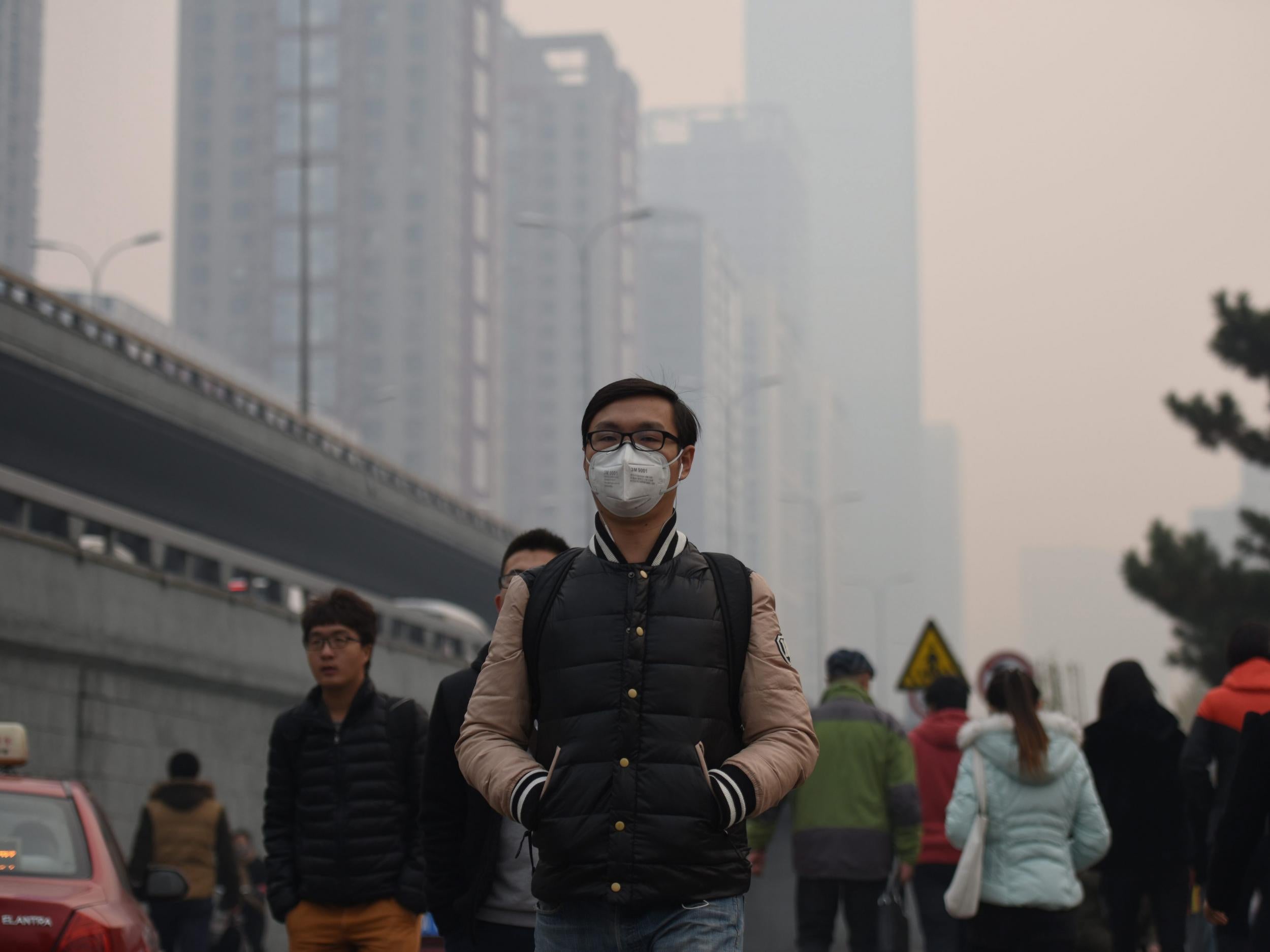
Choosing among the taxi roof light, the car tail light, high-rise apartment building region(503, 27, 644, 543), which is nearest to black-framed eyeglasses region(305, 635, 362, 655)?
the car tail light

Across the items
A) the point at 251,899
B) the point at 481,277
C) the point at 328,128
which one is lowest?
the point at 251,899

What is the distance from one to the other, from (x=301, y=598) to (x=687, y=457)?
26748mm

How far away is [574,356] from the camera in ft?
532

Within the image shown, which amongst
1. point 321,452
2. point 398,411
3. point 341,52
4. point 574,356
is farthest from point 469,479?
point 321,452

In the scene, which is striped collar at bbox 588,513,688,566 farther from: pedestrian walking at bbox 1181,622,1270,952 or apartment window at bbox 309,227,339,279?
apartment window at bbox 309,227,339,279

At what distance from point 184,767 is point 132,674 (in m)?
11.5

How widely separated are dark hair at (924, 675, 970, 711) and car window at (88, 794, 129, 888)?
5251 mm

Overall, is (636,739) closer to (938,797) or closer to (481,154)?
(938,797)

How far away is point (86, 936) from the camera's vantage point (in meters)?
5.64

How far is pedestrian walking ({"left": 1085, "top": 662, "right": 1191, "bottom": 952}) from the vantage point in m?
9.42

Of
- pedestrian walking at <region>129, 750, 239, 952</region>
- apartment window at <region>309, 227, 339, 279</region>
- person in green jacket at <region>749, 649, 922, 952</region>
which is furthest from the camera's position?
apartment window at <region>309, 227, 339, 279</region>

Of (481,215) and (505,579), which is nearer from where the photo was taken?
(505,579)

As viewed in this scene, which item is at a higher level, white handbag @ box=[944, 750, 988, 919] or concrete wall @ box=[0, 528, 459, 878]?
concrete wall @ box=[0, 528, 459, 878]

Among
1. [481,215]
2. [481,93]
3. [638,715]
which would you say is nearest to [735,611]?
[638,715]
